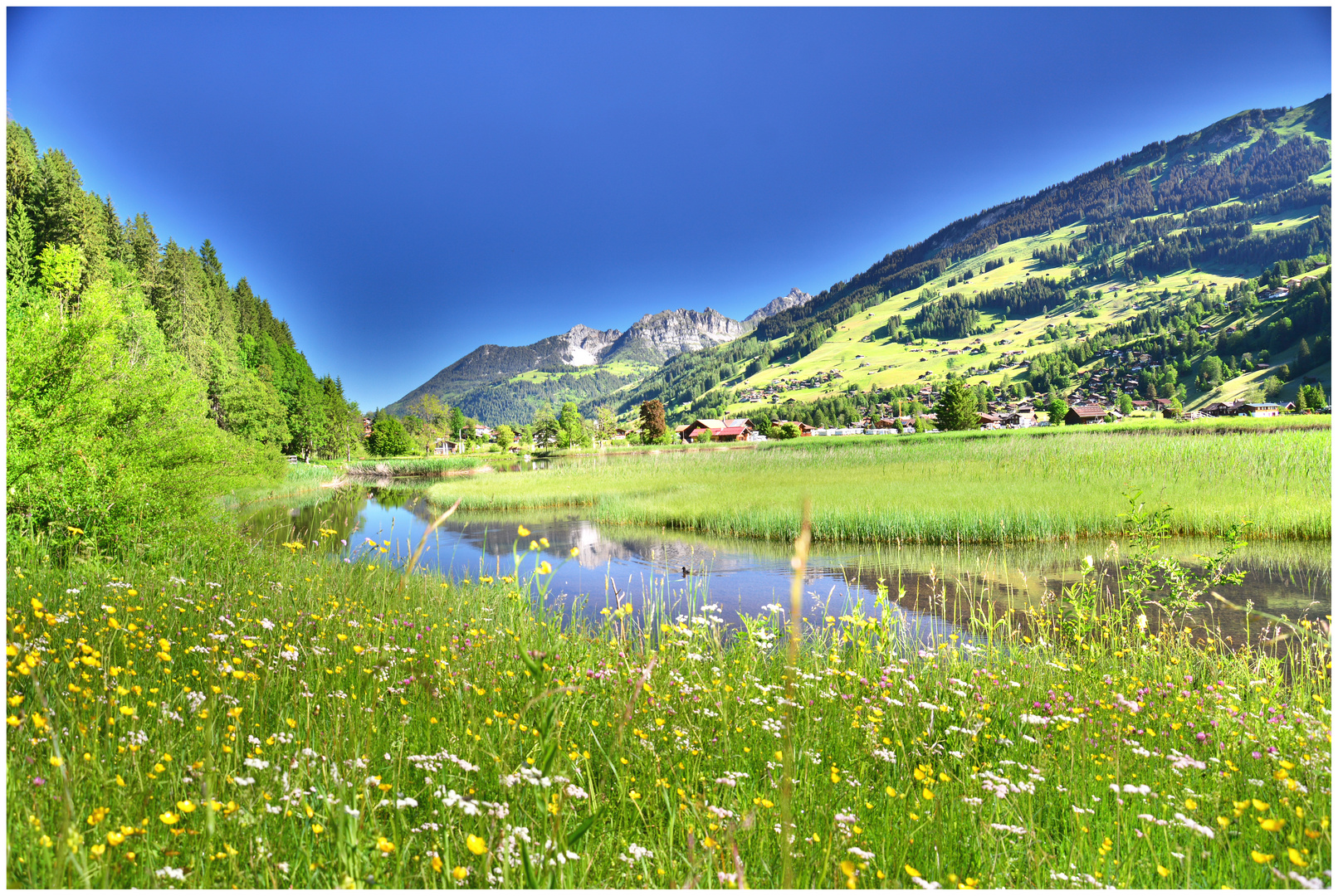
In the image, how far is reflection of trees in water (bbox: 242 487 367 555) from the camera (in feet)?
54.3

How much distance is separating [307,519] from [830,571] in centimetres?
2173

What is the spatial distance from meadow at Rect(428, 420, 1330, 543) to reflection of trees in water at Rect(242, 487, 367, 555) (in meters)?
4.69

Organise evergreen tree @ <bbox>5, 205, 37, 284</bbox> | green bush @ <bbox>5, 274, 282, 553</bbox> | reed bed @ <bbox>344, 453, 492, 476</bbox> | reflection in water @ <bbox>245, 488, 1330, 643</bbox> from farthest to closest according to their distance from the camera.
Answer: reed bed @ <bbox>344, 453, 492, 476</bbox> < evergreen tree @ <bbox>5, 205, 37, 284</bbox> < reflection in water @ <bbox>245, 488, 1330, 643</bbox> < green bush @ <bbox>5, 274, 282, 553</bbox>

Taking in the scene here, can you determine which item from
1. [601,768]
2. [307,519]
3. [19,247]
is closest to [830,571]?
[601,768]

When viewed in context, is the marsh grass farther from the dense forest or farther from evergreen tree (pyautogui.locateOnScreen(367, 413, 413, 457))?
evergreen tree (pyautogui.locateOnScreen(367, 413, 413, 457))

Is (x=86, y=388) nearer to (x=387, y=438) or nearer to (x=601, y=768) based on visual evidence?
(x=601, y=768)

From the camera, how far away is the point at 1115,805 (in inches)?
122

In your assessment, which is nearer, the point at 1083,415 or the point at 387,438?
the point at 387,438

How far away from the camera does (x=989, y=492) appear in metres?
18.9

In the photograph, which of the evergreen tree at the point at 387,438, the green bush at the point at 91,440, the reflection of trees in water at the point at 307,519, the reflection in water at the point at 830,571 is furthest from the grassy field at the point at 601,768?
the evergreen tree at the point at 387,438

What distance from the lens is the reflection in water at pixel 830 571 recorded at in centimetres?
940

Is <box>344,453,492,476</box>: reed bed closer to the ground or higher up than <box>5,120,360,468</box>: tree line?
closer to the ground

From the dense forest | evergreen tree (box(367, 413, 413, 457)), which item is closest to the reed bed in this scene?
the dense forest

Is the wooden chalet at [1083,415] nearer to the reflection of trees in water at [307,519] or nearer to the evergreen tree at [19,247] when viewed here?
the reflection of trees in water at [307,519]
